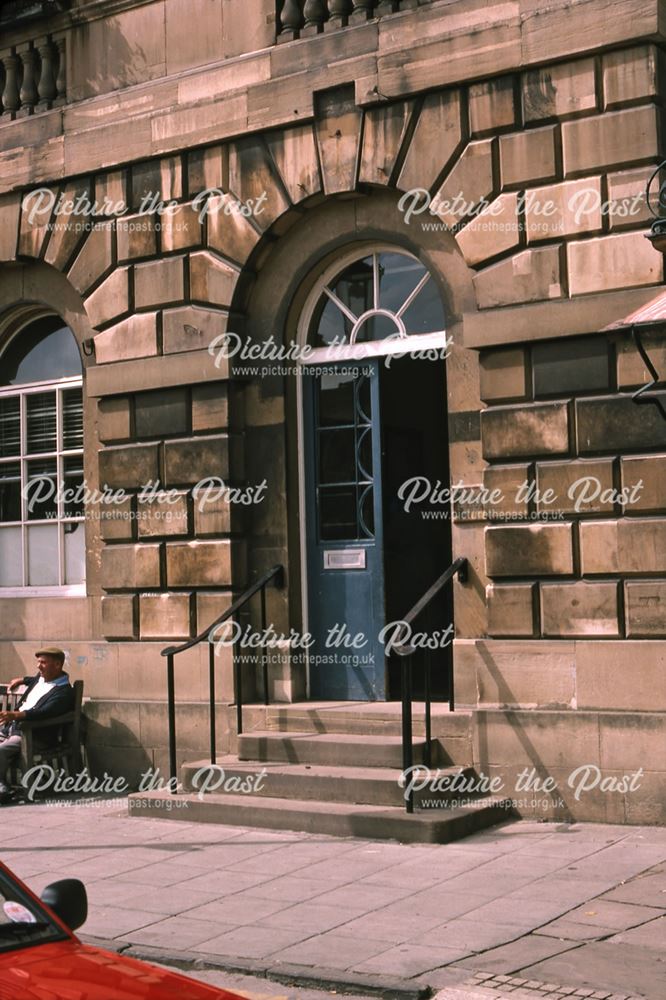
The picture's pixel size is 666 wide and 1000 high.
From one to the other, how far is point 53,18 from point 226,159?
2785 mm

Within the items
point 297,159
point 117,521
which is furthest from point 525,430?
point 117,521

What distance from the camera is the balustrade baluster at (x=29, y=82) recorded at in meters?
14.2

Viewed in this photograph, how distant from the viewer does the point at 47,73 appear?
14039 mm

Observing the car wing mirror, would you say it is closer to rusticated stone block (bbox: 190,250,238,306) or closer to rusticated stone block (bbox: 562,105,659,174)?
rusticated stone block (bbox: 562,105,659,174)

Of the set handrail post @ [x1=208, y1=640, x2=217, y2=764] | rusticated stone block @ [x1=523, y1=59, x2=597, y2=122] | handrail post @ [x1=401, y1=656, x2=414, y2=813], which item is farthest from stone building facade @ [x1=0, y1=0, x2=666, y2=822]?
handrail post @ [x1=401, y1=656, x2=414, y2=813]

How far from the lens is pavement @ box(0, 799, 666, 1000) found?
6934mm

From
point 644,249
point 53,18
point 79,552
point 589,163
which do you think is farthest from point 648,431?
point 53,18

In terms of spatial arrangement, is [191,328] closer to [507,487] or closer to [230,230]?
[230,230]

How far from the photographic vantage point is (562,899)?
26.8ft

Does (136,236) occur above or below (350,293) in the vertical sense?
above

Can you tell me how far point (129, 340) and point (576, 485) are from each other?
4.76 metres

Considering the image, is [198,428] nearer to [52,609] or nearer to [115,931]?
[52,609]

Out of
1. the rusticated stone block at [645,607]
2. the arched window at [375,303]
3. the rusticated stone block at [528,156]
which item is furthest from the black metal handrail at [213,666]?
the rusticated stone block at [528,156]

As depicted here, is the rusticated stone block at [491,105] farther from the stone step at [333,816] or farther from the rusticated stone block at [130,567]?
the stone step at [333,816]
